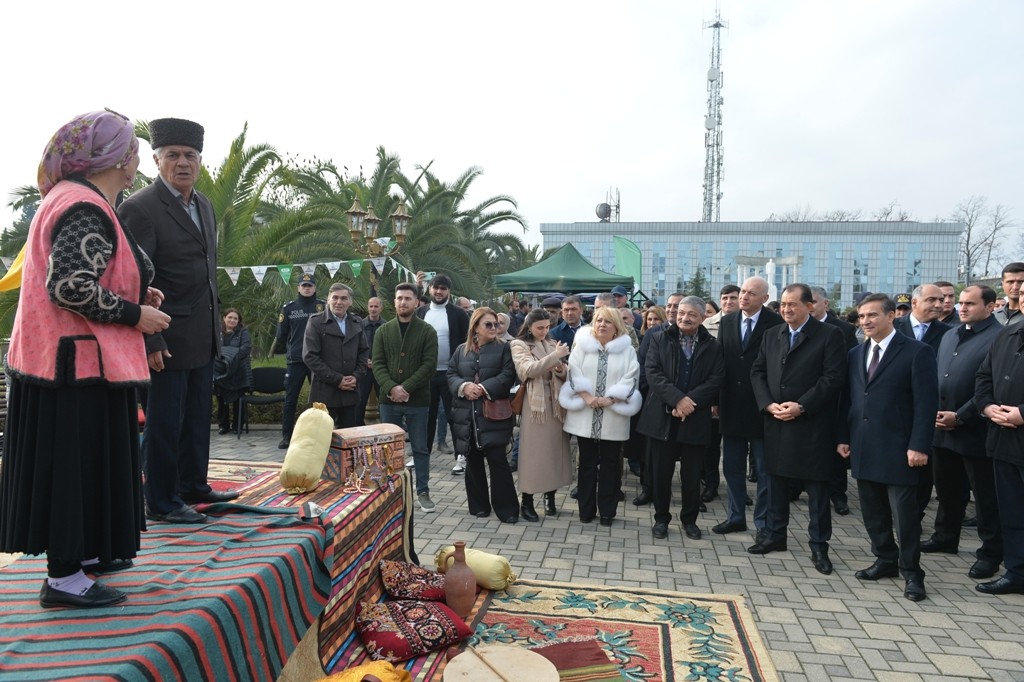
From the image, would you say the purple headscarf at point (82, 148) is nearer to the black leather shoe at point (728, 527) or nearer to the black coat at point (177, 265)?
the black coat at point (177, 265)

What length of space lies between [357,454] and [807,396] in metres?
3.19

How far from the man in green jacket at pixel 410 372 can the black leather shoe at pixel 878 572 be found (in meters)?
3.52

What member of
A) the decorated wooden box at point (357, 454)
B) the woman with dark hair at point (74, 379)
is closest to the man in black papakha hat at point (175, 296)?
the woman with dark hair at point (74, 379)

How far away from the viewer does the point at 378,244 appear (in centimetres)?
1324

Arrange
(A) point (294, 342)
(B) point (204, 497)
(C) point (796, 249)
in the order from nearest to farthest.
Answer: (B) point (204, 497) < (A) point (294, 342) < (C) point (796, 249)

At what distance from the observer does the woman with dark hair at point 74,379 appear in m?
2.15

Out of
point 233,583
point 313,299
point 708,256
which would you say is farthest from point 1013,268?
point 708,256

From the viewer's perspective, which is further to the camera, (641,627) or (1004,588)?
(1004,588)

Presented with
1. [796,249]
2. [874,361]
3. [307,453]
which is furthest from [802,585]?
[796,249]

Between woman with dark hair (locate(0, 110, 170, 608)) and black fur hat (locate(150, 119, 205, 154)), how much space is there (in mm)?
568

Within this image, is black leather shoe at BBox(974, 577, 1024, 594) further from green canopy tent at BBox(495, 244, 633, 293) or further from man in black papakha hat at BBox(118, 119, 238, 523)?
green canopy tent at BBox(495, 244, 633, 293)

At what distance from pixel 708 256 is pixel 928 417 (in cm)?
5749

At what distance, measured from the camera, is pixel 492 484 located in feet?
19.7

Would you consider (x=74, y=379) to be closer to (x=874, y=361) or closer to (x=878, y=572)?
(x=874, y=361)
